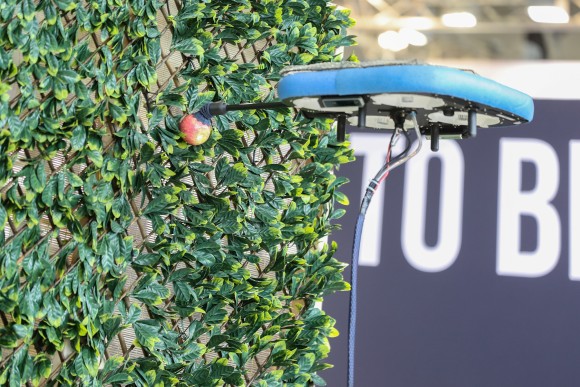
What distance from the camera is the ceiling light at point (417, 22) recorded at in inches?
330

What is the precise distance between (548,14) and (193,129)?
688cm

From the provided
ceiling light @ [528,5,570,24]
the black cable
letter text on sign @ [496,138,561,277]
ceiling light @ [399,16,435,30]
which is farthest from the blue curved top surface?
ceiling light @ [399,16,435,30]

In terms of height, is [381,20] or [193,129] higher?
[381,20]

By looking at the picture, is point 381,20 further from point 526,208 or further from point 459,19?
point 526,208

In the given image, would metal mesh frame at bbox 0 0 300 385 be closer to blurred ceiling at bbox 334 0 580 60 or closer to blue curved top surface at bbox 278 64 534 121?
blue curved top surface at bbox 278 64 534 121

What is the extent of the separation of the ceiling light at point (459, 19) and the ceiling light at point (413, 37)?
0.63m

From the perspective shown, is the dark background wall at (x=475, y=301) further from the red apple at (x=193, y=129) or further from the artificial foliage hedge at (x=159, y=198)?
the red apple at (x=193, y=129)

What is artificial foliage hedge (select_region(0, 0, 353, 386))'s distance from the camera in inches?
59.3

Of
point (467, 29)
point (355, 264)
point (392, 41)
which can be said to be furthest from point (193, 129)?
point (392, 41)

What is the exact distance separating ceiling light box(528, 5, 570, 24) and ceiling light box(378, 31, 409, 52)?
5.22 feet

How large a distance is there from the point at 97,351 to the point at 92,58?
22.4 inches

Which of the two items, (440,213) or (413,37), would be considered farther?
(413,37)

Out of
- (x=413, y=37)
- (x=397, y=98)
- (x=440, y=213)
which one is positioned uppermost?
(x=413, y=37)

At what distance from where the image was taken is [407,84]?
1.28m
